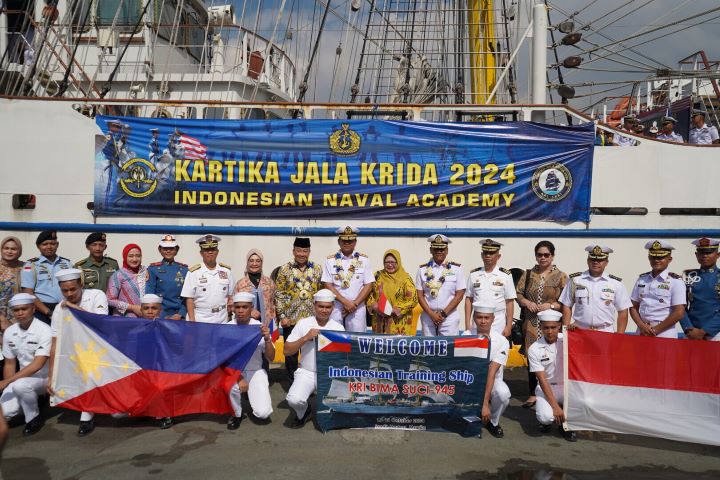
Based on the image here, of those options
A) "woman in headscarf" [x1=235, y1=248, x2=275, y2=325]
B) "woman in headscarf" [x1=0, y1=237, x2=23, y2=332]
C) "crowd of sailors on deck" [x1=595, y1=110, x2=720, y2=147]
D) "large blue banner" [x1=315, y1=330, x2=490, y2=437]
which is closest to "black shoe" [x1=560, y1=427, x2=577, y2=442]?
"large blue banner" [x1=315, y1=330, x2=490, y2=437]

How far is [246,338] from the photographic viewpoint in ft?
16.3

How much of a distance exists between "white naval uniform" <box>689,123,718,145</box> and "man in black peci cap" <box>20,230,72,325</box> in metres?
9.67

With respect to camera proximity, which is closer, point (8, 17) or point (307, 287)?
point (307, 287)

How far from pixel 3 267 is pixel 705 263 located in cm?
663

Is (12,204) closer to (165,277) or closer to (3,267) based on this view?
(3,267)

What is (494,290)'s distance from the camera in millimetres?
5426

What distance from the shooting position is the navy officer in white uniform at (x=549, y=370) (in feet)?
15.3

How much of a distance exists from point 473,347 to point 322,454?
4.92 feet

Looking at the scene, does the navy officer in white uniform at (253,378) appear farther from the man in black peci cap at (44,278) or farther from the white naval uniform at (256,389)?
the man in black peci cap at (44,278)

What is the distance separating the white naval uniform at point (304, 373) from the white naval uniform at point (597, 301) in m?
2.23

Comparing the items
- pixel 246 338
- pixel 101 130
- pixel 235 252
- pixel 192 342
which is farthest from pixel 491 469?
pixel 101 130

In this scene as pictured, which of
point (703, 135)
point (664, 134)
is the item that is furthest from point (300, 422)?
point (703, 135)

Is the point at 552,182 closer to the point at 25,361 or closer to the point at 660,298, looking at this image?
the point at 660,298

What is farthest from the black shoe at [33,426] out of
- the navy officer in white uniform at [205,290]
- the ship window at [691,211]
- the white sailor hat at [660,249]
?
the ship window at [691,211]
